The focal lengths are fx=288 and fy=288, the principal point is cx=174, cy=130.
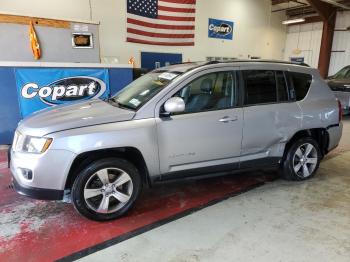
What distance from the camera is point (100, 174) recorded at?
2.63 m

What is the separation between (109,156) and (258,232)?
1532 mm

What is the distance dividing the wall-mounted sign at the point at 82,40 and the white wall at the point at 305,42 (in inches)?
545

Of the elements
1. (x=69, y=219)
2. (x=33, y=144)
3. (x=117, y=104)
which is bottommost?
(x=69, y=219)

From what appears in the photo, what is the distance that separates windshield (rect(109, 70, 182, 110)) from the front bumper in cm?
84

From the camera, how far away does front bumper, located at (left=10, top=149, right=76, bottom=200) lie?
242 cm

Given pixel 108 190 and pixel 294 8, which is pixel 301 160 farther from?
pixel 294 8

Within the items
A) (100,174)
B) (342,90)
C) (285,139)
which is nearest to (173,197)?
(100,174)

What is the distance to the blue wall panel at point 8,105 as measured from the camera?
5.07 meters

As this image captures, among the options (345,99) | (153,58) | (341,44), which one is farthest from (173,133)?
(341,44)

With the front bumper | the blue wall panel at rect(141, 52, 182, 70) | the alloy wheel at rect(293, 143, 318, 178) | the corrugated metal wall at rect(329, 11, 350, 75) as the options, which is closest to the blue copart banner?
the front bumper

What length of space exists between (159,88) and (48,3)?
822cm

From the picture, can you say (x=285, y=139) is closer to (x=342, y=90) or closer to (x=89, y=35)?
(x=89, y=35)

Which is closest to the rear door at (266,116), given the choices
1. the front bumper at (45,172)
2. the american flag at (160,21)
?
the front bumper at (45,172)

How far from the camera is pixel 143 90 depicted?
312 centimetres
